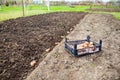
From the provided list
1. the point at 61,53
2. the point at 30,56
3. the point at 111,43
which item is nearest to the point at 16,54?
the point at 30,56

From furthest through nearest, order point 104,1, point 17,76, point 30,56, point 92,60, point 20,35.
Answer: point 104,1, point 20,35, point 30,56, point 92,60, point 17,76

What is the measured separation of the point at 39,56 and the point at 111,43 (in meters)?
2.62

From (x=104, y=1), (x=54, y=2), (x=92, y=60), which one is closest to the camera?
(x=92, y=60)

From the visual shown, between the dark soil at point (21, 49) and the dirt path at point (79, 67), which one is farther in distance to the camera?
the dark soil at point (21, 49)

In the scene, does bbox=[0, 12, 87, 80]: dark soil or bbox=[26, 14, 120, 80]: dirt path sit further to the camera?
bbox=[0, 12, 87, 80]: dark soil

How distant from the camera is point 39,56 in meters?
5.27

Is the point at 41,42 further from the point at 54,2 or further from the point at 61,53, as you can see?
the point at 54,2

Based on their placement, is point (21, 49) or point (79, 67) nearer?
point (79, 67)

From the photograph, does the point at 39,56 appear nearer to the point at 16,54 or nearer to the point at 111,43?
the point at 16,54

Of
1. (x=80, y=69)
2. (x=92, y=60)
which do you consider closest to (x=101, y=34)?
(x=92, y=60)

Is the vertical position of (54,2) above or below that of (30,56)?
above

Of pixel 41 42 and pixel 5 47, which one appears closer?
pixel 5 47

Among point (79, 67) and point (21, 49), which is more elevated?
point (21, 49)

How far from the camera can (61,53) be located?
5.29 metres
